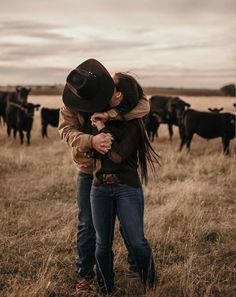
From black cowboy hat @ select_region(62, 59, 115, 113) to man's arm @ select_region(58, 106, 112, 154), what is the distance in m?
0.21

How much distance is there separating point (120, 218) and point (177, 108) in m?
15.3

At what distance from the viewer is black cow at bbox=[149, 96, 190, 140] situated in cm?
1907

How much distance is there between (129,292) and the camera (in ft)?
15.4

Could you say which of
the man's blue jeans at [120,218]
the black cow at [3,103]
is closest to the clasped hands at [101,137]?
the man's blue jeans at [120,218]

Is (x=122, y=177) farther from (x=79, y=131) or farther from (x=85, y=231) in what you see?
(x=85, y=231)

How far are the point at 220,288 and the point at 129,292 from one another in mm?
850

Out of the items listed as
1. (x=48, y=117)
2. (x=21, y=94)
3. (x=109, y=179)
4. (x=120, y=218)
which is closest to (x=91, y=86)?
(x=109, y=179)

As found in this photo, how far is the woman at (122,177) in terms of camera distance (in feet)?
13.1

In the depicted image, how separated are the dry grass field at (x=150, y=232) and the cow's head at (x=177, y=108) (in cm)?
762

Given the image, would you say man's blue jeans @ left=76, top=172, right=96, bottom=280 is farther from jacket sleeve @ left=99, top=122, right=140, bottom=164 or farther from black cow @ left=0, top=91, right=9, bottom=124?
black cow @ left=0, top=91, right=9, bottom=124

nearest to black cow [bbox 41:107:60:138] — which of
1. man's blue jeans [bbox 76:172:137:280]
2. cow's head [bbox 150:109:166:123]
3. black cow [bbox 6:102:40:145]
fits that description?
black cow [bbox 6:102:40:145]

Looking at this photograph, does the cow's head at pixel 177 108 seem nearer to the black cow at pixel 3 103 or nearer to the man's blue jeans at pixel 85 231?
the black cow at pixel 3 103

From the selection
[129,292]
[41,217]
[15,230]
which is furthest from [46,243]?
[129,292]

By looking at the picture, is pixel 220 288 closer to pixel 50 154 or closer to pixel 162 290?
pixel 162 290
